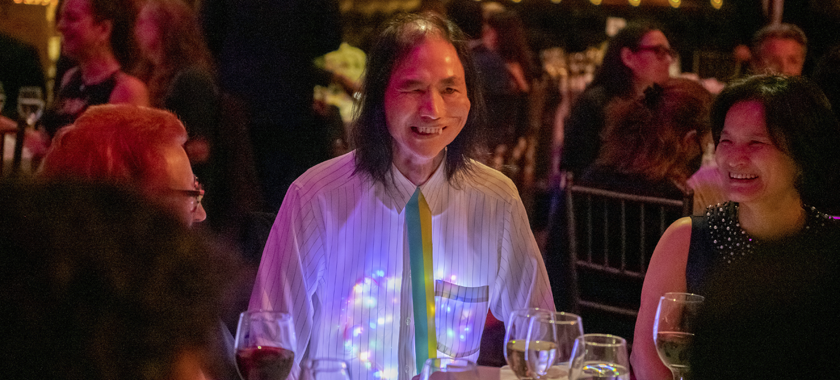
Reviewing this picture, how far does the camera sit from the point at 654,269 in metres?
2.11

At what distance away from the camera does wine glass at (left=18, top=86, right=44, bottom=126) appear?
3924 mm

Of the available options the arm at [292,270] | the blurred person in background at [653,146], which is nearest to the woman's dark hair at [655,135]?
the blurred person in background at [653,146]

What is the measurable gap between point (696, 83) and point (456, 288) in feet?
8.52

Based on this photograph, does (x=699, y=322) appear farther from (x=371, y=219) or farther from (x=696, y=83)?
A: (x=696, y=83)

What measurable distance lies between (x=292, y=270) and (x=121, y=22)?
207 cm

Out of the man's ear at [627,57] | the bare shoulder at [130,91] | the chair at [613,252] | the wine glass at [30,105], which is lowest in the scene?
the chair at [613,252]

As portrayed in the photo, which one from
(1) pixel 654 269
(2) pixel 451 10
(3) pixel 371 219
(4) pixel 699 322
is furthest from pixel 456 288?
(2) pixel 451 10

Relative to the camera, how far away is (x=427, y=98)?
205 centimetres

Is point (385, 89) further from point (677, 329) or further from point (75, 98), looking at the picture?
point (75, 98)

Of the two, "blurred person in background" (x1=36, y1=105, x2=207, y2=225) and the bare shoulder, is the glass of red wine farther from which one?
the bare shoulder

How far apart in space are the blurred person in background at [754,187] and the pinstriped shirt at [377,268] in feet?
1.05

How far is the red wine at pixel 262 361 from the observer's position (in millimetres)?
1389

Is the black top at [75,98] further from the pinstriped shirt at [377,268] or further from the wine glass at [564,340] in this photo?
the wine glass at [564,340]

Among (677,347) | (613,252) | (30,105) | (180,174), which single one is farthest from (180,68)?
(677,347)
